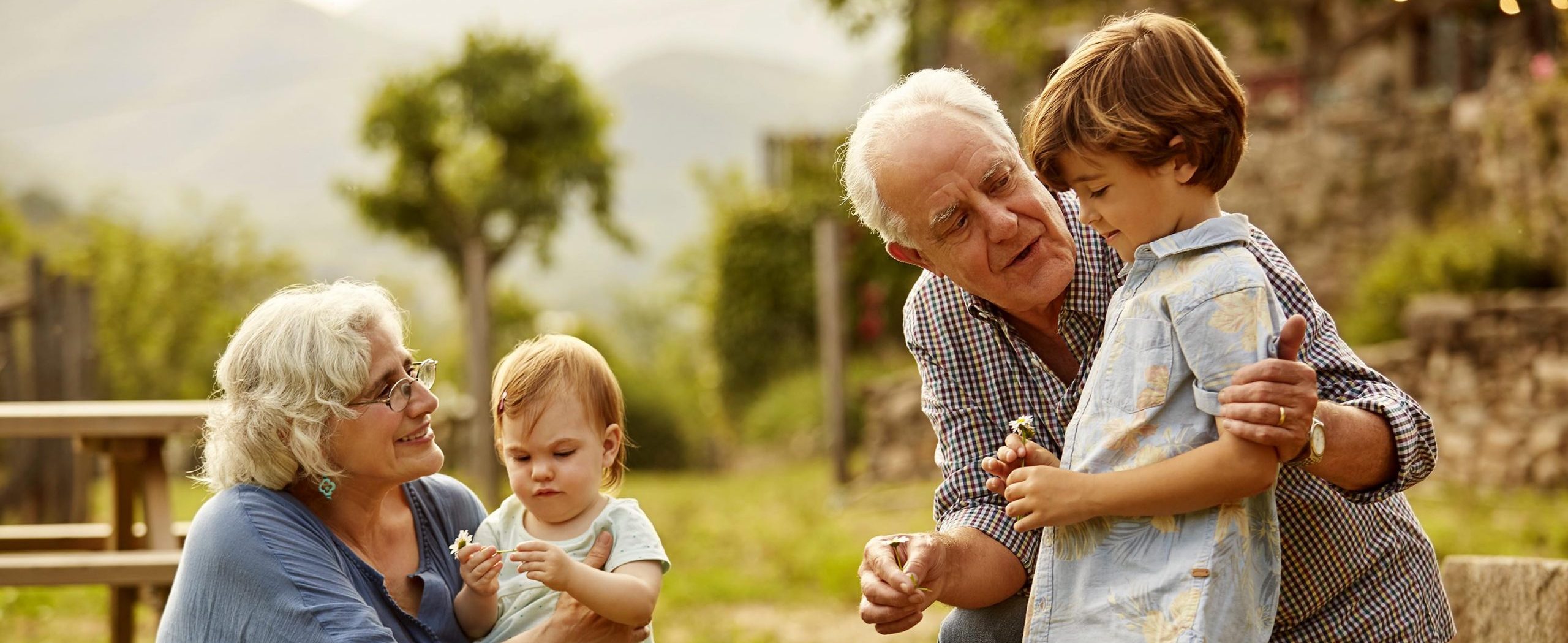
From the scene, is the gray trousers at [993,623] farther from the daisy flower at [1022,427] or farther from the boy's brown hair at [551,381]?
the boy's brown hair at [551,381]

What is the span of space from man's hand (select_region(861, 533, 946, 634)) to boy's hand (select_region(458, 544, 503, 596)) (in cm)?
65

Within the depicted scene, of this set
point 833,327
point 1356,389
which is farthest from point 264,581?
point 833,327

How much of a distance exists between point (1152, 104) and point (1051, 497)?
586 millimetres

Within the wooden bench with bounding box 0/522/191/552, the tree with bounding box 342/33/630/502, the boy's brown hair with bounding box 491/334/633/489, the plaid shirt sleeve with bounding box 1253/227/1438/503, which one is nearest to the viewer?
the plaid shirt sleeve with bounding box 1253/227/1438/503

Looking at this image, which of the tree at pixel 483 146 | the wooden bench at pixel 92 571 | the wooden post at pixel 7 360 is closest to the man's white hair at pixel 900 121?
the wooden bench at pixel 92 571

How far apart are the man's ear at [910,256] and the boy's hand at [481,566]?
36.4 inches

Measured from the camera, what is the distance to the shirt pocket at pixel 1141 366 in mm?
1822

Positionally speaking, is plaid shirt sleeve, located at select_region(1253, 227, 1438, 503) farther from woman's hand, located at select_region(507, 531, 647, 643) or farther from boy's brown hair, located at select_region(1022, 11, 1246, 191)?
woman's hand, located at select_region(507, 531, 647, 643)

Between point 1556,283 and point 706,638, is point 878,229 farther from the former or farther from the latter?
point 1556,283

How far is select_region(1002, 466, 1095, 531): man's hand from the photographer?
1.87 meters

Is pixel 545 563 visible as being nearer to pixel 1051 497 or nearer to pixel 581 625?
pixel 581 625

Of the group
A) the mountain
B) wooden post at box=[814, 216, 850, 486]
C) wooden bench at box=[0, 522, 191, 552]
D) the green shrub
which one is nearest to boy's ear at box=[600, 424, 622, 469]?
wooden bench at box=[0, 522, 191, 552]

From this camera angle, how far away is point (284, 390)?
86.5 inches

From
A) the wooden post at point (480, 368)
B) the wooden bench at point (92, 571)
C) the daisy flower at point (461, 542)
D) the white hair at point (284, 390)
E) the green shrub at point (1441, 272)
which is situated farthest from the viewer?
the green shrub at point (1441, 272)
